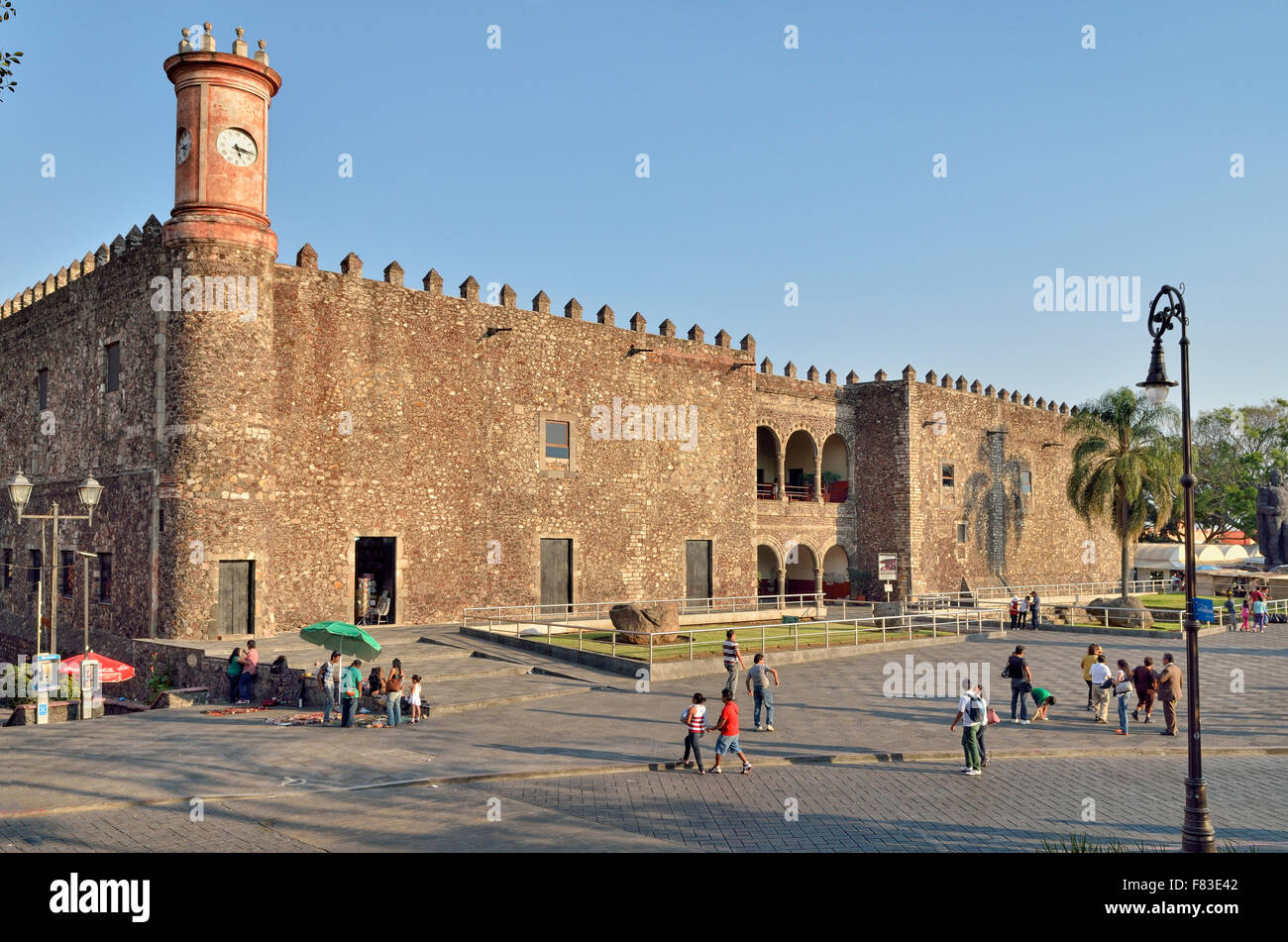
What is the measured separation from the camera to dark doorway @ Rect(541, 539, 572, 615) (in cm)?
3002

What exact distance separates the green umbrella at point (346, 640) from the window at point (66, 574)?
14.8m

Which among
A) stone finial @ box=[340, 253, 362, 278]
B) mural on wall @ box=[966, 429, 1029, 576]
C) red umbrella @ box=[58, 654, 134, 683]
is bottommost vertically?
red umbrella @ box=[58, 654, 134, 683]

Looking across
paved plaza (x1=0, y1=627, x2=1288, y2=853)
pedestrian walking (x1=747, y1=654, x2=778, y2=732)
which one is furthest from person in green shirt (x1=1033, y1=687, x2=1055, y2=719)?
pedestrian walking (x1=747, y1=654, x2=778, y2=732)

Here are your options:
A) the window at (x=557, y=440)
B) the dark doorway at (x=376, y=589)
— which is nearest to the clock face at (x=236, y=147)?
the dark doorway at (x=376, y=589)

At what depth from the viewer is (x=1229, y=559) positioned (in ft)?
165

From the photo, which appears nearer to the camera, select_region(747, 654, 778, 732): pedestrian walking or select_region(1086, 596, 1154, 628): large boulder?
select_region(747, 654, 778, 732): pedestrian walking

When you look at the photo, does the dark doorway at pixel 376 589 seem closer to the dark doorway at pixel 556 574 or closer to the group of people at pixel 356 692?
the dark doorway at pixel 556 574

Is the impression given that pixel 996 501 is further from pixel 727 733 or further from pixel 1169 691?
pixel 727 733

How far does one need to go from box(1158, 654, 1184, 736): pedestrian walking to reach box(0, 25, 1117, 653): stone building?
18474mm

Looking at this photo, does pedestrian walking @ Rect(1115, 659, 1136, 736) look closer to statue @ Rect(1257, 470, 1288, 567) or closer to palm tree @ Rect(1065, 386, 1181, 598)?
palm tree @ Rect(1065, 386, 1181, 598)

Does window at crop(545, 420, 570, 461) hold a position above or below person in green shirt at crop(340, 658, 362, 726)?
above

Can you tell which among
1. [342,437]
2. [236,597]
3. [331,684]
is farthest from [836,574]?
[331,684]

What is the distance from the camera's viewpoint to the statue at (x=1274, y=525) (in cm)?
5038

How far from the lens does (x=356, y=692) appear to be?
15.8 meters
